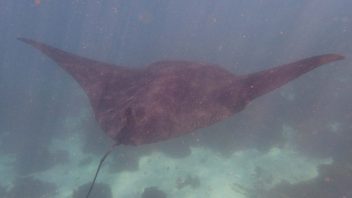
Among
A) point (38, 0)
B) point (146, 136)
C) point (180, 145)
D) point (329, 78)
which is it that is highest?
point (146, 136)

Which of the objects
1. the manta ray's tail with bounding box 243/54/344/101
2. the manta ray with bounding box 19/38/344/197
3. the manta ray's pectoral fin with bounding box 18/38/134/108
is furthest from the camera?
the manta ray's pectoral fin with bounding box 18/38/134/108

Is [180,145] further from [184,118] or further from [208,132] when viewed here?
[184,118]

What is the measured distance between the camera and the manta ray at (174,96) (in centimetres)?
632

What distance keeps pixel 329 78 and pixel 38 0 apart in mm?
103680

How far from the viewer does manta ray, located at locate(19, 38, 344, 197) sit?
6320mm

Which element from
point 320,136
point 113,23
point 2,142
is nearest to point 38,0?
point 113,23

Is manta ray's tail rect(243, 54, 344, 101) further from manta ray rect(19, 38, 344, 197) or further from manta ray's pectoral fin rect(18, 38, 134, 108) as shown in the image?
manta ray's pectoral fin rect(18, 38, 134, 108)

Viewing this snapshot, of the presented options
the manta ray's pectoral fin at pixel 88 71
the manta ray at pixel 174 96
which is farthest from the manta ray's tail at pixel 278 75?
the manta ray's pectoral fin at pixel 88 71

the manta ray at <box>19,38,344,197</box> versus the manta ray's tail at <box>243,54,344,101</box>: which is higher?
the manta ray's tail at <box>243,54,344,101</box>

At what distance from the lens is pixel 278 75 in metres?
6.77

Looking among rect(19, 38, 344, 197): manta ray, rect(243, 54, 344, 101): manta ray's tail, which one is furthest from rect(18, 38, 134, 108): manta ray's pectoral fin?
rect(243, 54, 344, 101): manta ray's tail

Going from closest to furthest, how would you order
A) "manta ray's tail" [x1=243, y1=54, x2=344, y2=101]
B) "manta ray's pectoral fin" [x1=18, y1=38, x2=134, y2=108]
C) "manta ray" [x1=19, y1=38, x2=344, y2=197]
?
"manta ray" [x1=19, y1=38, x2=344, y2=197], "manta ray's tail" [x1=243, y1=54, x2=344, y2=101], "manta ray's pectoral fin" [x1=18, y1=38, x2=134, y2=108]

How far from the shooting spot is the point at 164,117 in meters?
6.54

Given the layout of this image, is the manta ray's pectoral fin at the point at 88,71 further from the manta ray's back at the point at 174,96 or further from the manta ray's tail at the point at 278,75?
the manta ray's tail at the point at 278,75
